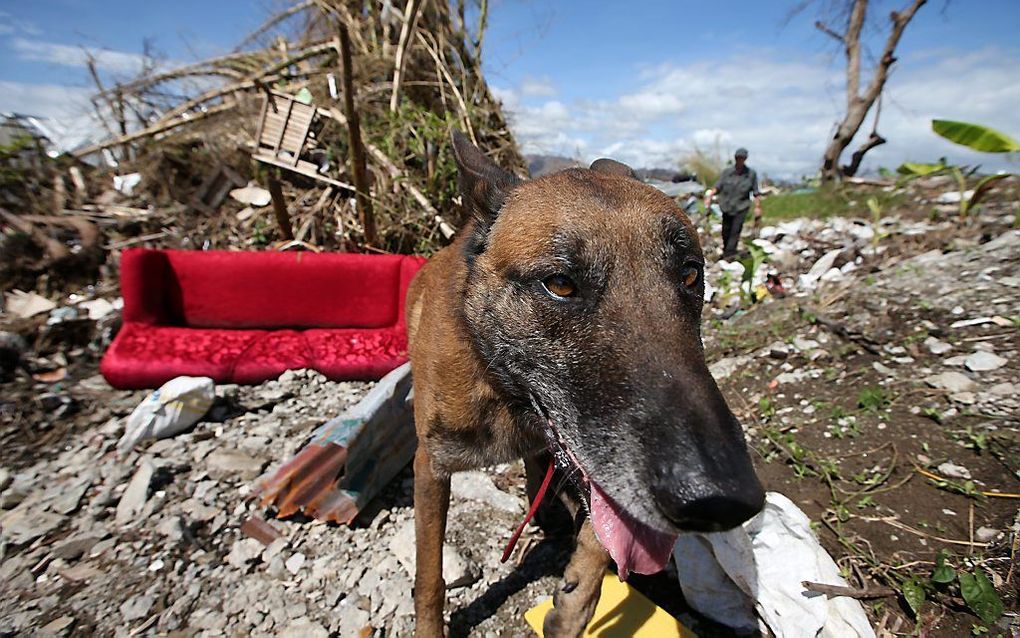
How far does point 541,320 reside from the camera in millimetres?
1754

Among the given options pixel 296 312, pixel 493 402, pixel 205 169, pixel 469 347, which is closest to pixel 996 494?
pixel 493 402

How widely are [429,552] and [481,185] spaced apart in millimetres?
1719

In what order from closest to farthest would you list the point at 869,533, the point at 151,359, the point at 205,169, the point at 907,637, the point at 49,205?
1. the point at 907,637
2. the point at 869,533
3. the point at 151,359
4. the point at 49,205
5. the point at 205,169

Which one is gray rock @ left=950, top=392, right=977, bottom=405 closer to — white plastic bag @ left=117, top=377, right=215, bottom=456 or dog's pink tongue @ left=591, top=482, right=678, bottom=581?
dog's pink tongue @ left=591, top=482, right=678, bottom=581

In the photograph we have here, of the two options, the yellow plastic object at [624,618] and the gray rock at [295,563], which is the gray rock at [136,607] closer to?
the gray rock at [295,563]

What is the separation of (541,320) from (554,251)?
0.25m

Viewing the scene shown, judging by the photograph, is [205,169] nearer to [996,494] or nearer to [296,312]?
[296,312]

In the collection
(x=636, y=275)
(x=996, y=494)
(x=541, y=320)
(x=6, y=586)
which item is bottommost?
(x=6, y=586)

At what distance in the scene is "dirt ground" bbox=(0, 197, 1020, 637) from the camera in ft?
8.18

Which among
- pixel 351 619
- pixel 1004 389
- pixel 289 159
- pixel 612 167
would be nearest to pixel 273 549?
pixel 351 619

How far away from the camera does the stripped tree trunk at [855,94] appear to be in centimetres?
1213

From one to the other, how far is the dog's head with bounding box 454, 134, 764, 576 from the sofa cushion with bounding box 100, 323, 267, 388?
3.79m

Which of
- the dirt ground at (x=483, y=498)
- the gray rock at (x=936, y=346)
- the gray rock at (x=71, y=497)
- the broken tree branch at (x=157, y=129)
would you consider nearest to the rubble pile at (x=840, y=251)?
the dirt ground at (x=483, y=498)

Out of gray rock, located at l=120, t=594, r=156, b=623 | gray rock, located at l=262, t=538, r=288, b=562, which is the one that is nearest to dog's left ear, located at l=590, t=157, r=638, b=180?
gray rock, located at l=262, t=538, r=288, b=562
